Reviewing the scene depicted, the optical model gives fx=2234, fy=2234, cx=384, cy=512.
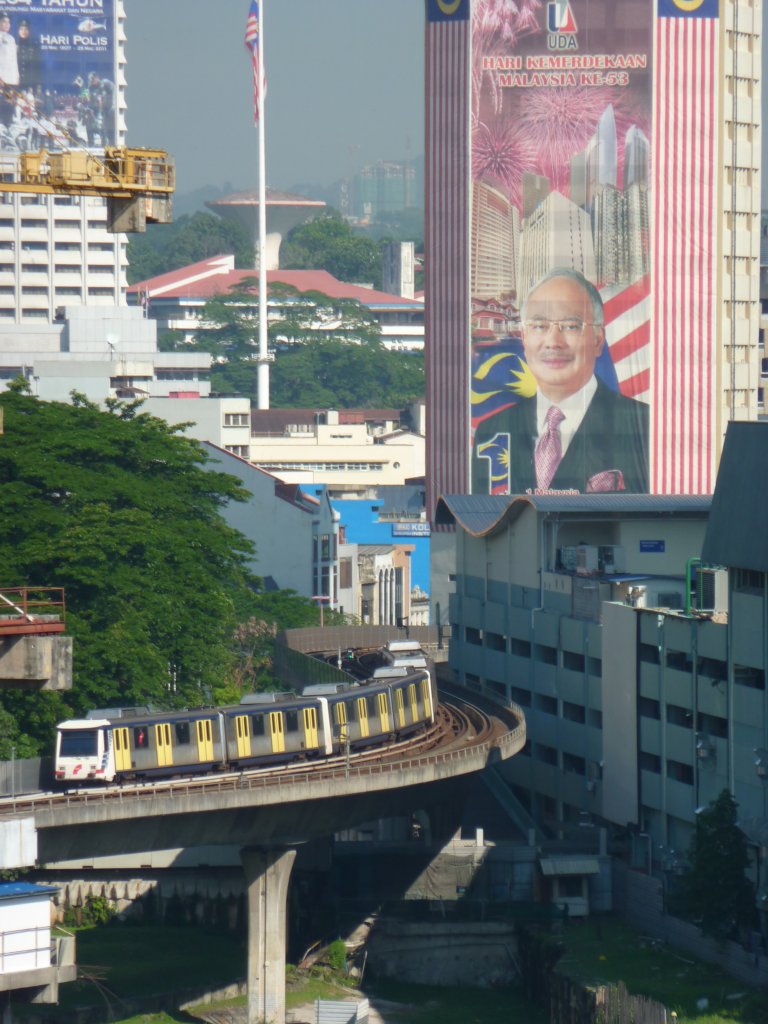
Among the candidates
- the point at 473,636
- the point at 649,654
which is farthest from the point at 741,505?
the point at 473,636

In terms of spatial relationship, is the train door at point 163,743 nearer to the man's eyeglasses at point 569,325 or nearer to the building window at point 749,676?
the building window at point 749,676

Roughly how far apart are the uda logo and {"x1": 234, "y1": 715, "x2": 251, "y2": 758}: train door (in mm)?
85177

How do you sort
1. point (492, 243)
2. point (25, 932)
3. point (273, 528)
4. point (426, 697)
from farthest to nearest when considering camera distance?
1. point (492, 243)
2. point (273, 528)
3. point (426, 697)
4. point (25, 932)

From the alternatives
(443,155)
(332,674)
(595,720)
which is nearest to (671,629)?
(595,720)

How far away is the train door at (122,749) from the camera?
5962 cm

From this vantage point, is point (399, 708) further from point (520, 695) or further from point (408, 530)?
point (408, 530)

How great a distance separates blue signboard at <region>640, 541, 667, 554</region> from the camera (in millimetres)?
80250

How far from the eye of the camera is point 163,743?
2415 inches

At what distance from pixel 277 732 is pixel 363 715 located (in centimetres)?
454

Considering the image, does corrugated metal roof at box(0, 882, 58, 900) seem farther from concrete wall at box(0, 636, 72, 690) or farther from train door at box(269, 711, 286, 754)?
train door at box(269, 711, 286, 754)

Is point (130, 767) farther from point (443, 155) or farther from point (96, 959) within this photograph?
point (443, 155)

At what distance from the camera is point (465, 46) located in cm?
13962

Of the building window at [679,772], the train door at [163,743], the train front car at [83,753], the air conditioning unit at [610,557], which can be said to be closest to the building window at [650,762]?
the building window at [679,772]

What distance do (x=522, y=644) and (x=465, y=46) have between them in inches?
2603
